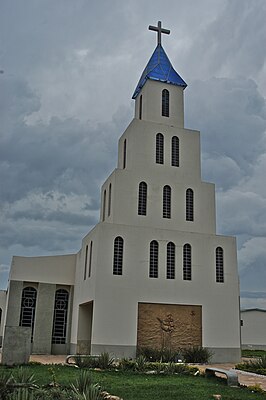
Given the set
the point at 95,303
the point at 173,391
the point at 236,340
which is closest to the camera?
the point at 173,391

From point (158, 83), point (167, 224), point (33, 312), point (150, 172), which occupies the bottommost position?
point (33, 312)

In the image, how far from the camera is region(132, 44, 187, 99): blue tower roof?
30297mm

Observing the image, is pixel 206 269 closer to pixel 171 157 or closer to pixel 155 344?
pixel 155 344

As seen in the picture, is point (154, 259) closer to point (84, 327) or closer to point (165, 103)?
point (84, 327)

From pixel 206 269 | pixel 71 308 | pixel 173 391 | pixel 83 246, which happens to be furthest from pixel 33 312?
pixel 173 391

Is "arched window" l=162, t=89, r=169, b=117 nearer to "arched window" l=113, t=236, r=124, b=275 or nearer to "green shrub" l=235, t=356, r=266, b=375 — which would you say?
"arched window" l=113, t=236, r=124, b=275

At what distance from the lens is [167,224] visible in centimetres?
2675

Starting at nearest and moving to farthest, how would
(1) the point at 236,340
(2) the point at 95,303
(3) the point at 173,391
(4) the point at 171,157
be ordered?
(3) the point at 173,391 < (2) the point at 95,303 < (1) the point at 236,340 < (4) the point at 171,157

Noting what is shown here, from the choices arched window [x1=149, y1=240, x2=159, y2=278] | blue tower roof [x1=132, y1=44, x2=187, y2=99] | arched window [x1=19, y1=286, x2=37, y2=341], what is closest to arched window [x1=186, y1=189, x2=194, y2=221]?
arched window [x1=149, y1=240, x2=159, y2=278]

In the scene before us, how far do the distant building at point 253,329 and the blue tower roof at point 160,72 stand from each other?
24.5m

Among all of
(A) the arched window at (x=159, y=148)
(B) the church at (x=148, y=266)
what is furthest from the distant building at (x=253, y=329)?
(A) the arched window at (x=159, y=148)

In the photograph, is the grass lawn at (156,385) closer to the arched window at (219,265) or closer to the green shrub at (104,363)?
the green shrub at (104,363)

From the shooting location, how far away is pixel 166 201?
27391 millimetres

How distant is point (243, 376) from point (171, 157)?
15419 mm
